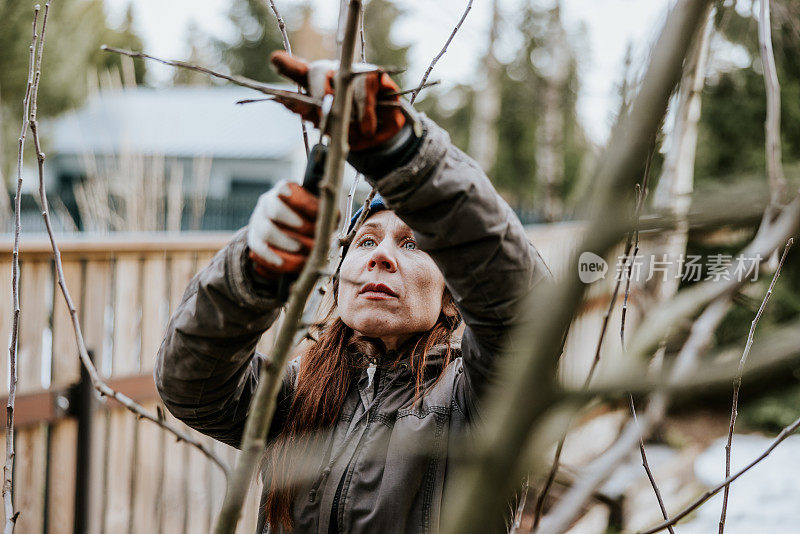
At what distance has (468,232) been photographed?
3.47 feet

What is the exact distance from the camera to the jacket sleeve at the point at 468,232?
100 cm

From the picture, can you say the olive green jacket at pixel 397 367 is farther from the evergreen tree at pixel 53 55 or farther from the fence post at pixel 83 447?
the evergreen tree at pixel 53 55

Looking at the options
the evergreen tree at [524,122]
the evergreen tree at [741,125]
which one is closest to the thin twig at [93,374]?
the evergreen tree at [741,125]

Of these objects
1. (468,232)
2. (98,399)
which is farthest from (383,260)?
(98,399)

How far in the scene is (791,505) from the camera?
4.72m

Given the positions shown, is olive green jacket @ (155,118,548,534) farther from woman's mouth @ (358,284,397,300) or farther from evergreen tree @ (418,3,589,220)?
evergreen tree @ (418,3,589,220)

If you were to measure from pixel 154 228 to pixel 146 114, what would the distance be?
1379cm

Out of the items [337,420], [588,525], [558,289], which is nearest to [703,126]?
[588,525]

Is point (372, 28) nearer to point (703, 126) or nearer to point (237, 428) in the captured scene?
point (703, 126)

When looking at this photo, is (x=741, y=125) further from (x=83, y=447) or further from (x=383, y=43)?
(x=383, y=43)

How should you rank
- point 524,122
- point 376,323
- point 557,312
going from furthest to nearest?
point 524,122 → point 376,323 → point 557,312

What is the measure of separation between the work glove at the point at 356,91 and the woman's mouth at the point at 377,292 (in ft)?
1.98

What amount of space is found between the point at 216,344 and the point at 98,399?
164 centimetres

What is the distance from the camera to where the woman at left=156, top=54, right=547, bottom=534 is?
959 mm
